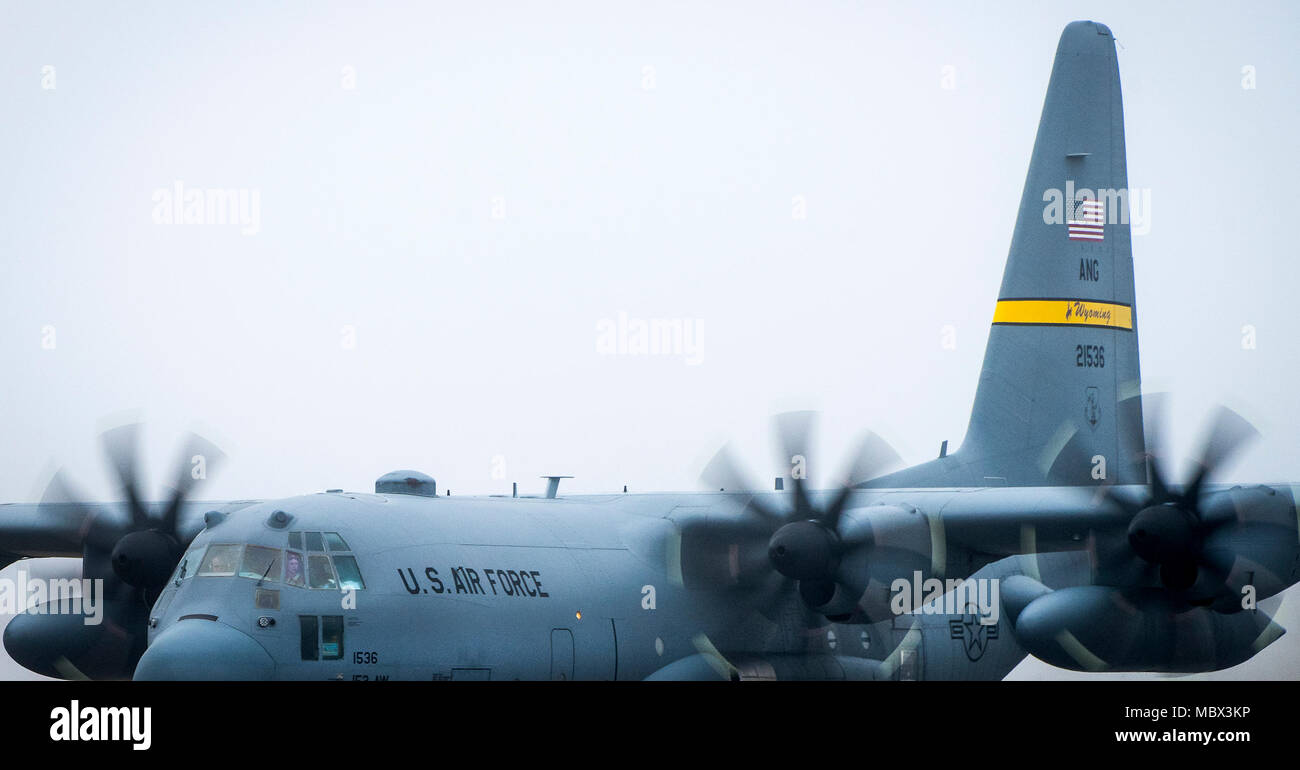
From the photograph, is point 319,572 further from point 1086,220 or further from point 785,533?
point 1086,220

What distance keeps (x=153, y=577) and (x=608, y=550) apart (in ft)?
19.8

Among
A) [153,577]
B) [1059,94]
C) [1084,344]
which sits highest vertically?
[1059,94]

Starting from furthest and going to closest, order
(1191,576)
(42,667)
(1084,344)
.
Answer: (1084,344) → (42,667) → (1191,576)

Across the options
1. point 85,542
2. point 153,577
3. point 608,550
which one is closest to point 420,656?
point 608,550

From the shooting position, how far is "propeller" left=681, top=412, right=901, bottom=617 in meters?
17.5

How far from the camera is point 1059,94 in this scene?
81.9ft

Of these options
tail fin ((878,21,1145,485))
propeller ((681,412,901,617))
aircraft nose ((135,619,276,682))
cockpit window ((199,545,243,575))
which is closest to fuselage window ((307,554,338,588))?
cockpit window ((199,545,243,575))

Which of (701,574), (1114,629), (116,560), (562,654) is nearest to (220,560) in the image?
(562,654)

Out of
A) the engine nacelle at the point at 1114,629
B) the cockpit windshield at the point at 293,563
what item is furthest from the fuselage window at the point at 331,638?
the engine nacelle at the point at 1114,629

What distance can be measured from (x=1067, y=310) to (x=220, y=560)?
14581mm

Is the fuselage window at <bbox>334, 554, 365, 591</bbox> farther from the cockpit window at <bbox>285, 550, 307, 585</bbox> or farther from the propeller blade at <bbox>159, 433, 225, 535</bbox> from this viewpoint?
the propeller blade at <bbox>159, 433, 225, 535</bbox>
